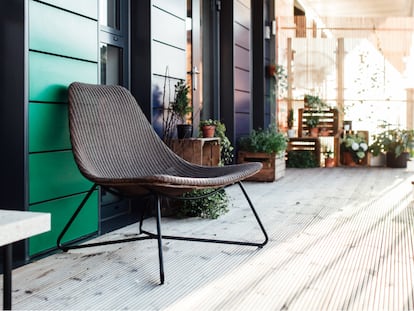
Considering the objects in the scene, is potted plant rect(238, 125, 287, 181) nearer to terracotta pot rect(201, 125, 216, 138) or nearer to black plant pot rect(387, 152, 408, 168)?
terracotta pot rect(201, 125, 216, 138)

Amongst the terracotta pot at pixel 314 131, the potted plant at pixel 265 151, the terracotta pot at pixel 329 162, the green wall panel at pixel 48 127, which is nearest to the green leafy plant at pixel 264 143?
the potted plant at pixel 265 151

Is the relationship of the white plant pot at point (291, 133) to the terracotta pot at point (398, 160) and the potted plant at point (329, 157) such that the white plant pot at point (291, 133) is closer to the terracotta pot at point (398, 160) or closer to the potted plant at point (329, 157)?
the potted plant at point (329, 157)

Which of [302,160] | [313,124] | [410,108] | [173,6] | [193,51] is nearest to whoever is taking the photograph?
[173,6]

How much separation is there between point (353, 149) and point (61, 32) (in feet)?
17.8

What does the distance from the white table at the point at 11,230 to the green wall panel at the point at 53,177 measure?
1.04 metres

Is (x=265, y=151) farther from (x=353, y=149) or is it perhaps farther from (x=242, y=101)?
(x=353, y=149)

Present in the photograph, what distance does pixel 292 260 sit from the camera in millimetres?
2328

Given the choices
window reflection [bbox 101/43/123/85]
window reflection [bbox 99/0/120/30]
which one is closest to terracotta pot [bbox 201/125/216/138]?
window reflection [bbox 101/43/123/85]

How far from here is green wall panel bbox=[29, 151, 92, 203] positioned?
93.3 inches

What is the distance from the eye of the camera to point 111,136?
266 centimetres

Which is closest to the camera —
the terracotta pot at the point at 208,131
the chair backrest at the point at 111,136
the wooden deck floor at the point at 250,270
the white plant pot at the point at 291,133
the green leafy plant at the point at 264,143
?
the wooden deck floor at the point at 250,270

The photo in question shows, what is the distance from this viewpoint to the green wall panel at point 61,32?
2368 millimetres

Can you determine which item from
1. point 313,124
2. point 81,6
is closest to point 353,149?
point 313,124

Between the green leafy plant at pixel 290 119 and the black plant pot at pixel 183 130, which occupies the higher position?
the green leafy plant at pixel 290 119
